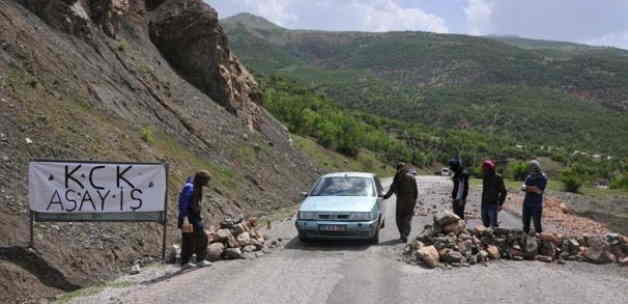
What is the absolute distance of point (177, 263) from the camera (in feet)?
35.2

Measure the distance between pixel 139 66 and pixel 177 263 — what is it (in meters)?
15.1

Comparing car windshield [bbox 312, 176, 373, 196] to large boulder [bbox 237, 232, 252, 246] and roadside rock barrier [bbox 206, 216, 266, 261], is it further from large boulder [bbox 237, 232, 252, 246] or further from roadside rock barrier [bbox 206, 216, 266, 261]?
large boulder [bbox 237, 232, 252, 246]

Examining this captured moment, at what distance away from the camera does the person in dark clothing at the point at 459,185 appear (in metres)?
14.0

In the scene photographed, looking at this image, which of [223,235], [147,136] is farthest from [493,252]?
[147,136]

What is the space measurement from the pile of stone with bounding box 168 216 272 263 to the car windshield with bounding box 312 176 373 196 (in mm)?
2086

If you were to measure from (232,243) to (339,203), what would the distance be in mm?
2701

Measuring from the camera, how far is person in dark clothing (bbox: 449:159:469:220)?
552 inches

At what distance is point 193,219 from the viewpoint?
10.2 metres

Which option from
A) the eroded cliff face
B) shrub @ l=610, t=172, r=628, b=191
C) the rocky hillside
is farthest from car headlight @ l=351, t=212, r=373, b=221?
shrub @ l=610, t=172, r=628, b=191

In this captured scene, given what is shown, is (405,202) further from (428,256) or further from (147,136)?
(147,136)

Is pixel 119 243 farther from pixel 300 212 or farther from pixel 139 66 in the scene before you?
→ pixel 139 66

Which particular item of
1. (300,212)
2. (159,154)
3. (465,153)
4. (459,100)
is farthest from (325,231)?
(459,100)

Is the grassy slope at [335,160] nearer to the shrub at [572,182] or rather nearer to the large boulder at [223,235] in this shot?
the shrub at [572,182]

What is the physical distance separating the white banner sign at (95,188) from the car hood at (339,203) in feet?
11.3
